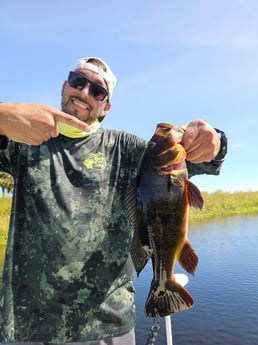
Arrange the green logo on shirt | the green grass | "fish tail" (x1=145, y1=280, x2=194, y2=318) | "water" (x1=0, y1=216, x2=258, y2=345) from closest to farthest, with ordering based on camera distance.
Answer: "fish tail" (x1=145, y1=280, x2=194, y2=318) < the green logo on shirt < "water" (x1=0, y1=216, x2=258, y2=345) < the green grass

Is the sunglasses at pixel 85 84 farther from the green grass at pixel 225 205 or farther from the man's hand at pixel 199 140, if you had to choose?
the green grass at pixel 225 205

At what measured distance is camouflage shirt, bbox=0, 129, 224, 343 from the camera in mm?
Result: 3281

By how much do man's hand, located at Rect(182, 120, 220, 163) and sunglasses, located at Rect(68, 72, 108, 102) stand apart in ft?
3.50

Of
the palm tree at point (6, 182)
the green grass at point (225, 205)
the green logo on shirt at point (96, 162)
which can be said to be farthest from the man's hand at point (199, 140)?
the green grass at point (225, 205)

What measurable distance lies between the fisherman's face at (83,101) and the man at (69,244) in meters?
0.04

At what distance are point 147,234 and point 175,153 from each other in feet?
2.08

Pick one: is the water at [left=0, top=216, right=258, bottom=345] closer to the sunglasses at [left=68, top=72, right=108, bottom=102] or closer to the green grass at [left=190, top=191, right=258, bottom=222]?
the sunglasses at [left=68, top=72, right=108, bottom=102]

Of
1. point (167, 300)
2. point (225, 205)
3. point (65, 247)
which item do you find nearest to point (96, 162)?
point (65, 247)

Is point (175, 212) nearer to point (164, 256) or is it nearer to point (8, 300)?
point (164, 256)

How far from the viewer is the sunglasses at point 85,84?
368 centimetres

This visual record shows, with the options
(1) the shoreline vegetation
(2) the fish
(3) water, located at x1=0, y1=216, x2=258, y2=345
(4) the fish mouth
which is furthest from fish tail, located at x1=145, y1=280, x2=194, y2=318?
(1) the shoreline vegetation

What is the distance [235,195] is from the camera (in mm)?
57781

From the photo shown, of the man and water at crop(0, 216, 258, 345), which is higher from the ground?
the man

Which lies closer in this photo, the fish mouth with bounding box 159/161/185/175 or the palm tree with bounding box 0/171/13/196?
the fish mouth with bounding box 159/161/185/175
